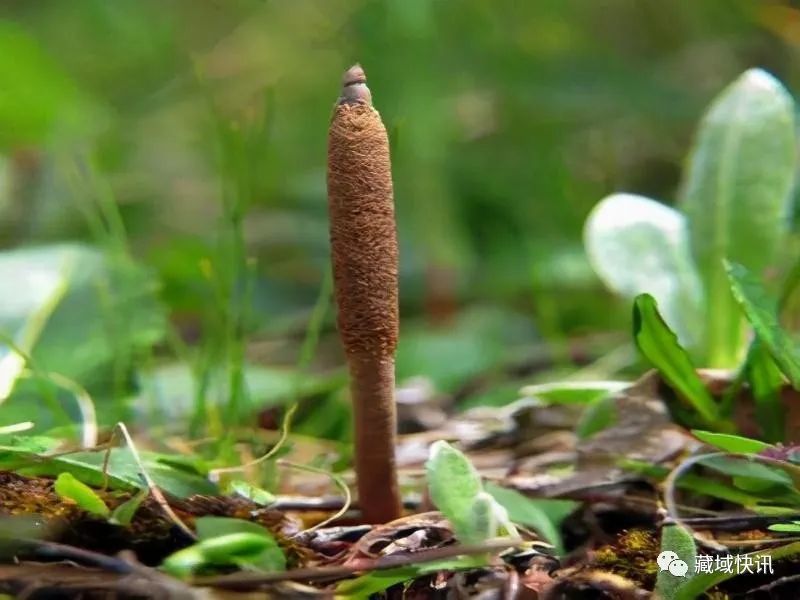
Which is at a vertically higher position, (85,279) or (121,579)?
(85,279)

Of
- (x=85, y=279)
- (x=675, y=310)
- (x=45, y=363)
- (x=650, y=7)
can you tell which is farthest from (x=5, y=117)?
(x=650, y=7)

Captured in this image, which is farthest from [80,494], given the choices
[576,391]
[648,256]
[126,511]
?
[648,256]

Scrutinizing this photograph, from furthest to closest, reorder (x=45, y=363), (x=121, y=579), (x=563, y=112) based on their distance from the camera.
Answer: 1. (x=563, y=112)
2. (x=45, y=363)
3. (x=121, y=579)

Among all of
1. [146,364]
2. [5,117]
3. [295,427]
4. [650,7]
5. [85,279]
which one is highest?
[650,7]

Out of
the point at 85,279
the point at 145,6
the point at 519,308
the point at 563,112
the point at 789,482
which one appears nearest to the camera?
the point at 789,482

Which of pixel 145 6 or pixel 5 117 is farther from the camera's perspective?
pixel 145 6

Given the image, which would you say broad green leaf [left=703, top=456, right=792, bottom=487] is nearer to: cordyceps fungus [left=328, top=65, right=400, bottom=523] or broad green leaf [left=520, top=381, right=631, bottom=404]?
broad green leaf [left=520, top=381, right=631, bottom=404]

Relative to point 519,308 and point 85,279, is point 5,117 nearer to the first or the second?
point 85,279

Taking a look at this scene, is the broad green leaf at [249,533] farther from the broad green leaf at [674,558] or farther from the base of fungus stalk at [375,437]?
the broad green leaf at [674,558]
